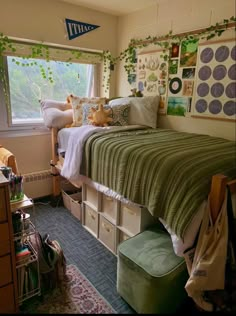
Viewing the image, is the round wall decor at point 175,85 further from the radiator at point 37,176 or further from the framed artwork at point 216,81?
the radiator at point 37,176

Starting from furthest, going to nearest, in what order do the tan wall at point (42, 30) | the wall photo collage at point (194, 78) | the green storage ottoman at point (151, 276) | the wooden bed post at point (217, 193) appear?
1. the tan wall at point (42, 30)
2. the wall photo collage at point (194, 78)
3. the green storage ottoman at point (151, 276)
4. the wooden bed post at point (217, 193)

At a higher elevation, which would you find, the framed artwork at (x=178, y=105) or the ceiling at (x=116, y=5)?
the ceiling at (x=116, y=5)

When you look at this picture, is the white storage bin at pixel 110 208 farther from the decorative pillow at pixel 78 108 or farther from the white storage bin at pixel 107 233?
the decorative pillow at pixel 78 108

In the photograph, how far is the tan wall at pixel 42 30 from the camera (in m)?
2.31

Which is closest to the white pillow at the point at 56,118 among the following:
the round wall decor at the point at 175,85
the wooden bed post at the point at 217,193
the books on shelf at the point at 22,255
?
the round wall decor at the point at 175,85

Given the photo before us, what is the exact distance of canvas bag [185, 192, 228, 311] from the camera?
3.87ft

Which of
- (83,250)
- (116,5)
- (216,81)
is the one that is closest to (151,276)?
(83,250)

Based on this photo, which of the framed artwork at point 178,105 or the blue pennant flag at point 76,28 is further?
the blue pennant flag at point 76,28

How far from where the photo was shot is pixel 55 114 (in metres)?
2.53

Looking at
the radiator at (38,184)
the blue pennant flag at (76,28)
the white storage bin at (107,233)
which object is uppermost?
the blue pennant flag at (76,28)

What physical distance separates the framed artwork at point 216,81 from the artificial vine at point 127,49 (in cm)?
12

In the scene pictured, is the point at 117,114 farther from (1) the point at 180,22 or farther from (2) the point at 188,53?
(1) the point at 180,22

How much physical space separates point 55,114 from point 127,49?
1245 millimetres

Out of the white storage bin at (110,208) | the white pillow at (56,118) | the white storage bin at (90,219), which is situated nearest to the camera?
the white storage bin at (110,208)
